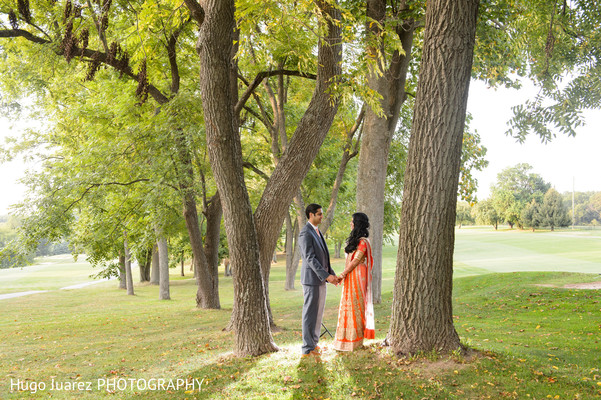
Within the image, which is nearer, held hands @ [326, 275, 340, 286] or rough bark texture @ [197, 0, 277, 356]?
held hands @ [326, 275, 340, 286]

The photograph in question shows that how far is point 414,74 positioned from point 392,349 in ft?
35.9

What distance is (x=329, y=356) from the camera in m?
6.33

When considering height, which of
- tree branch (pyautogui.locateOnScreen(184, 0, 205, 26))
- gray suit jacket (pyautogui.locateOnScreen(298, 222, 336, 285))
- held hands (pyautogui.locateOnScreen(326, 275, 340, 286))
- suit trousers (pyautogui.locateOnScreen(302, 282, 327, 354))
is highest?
tree branch (pyautogui.locateOnScreen(184, 0, 205, 26))

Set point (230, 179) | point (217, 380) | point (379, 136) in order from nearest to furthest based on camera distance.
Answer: point (217, 380) → point (230, 179) → point (379, 136)

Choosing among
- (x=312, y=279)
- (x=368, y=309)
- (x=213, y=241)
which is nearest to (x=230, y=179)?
(x=312, y=279)

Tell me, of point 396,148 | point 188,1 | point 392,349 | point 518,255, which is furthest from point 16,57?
point 518,255

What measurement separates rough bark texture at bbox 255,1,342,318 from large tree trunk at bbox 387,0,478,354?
3.06m

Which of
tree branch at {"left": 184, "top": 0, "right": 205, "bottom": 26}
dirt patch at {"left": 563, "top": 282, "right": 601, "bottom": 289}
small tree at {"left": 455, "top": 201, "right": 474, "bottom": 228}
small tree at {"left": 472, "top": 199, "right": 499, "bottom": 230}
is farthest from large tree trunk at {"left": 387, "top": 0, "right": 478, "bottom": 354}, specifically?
small tree at {"left": 455, "top": 201, "right": 474, "bottom": 228}

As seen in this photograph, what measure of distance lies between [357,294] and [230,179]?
2.76 metres

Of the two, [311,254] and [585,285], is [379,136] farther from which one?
[585,285]

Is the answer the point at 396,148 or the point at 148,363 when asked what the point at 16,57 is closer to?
the point at 148,363

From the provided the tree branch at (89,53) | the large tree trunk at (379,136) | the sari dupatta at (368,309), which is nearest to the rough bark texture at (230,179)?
the sari dupatta at (368,309)

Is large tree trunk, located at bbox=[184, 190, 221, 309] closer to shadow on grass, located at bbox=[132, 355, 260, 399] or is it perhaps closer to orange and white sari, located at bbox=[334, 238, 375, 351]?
shadow on grass, located at bbox=[132, 355, 260, 399]

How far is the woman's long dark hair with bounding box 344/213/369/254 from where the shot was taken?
644cm
